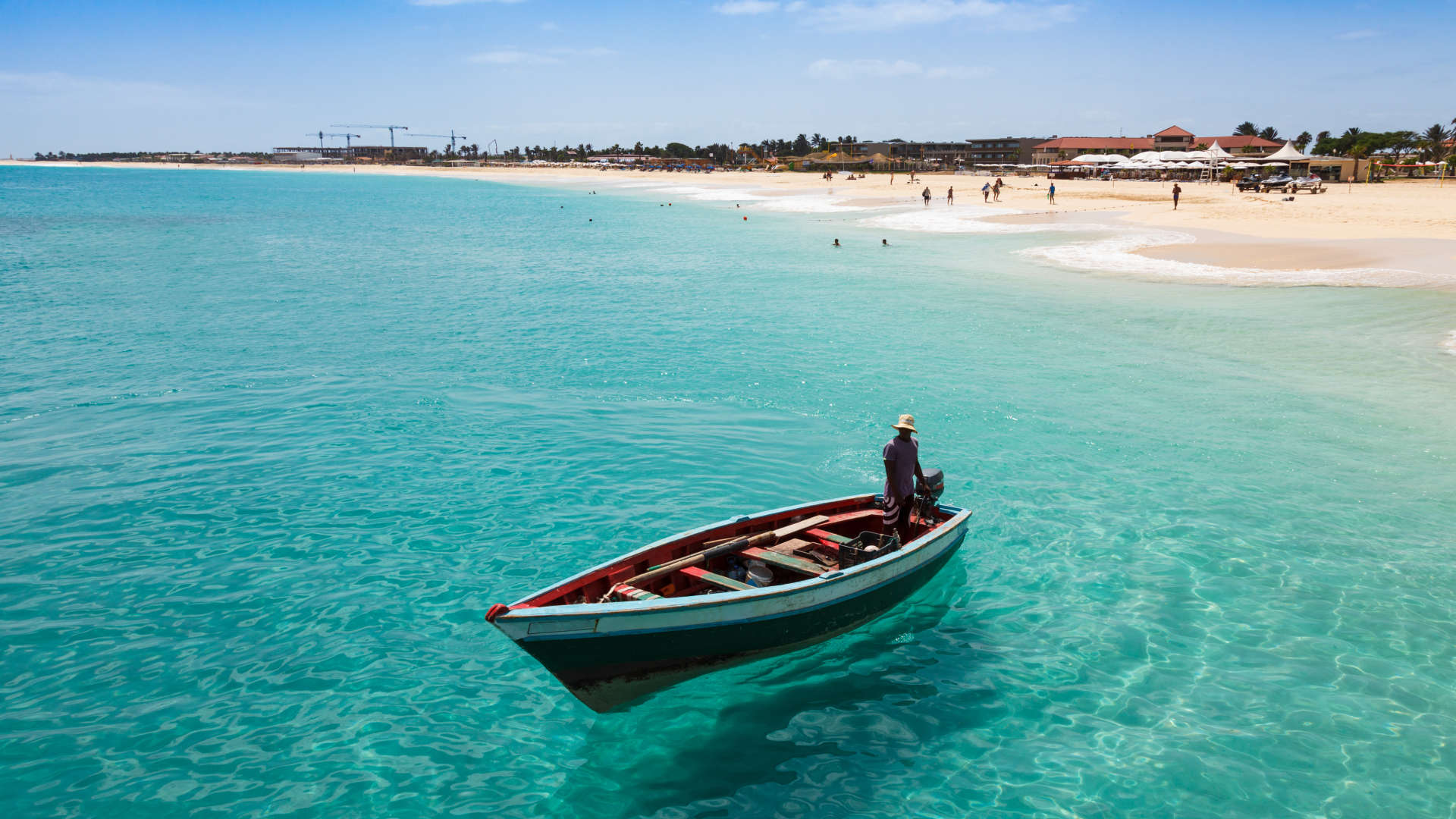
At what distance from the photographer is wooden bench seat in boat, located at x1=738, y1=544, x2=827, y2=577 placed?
31.7 ft

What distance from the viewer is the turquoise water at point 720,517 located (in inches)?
321

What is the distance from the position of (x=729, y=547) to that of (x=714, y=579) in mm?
865

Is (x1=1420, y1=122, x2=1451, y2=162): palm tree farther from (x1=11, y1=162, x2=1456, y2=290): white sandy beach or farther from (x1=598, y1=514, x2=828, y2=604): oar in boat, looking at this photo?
(x1=598, y1=514, x2=828, y2=604): oar in boat

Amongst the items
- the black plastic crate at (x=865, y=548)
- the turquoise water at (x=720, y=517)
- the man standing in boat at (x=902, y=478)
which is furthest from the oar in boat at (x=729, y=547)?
the turquoise water at (x=720, y=517)

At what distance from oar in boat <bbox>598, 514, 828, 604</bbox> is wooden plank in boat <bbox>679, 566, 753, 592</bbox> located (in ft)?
0.34

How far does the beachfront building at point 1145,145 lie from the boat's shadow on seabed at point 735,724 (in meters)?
140

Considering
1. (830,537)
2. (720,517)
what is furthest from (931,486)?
(720,517)

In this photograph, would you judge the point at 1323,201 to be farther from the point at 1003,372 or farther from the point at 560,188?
the point at 560,188

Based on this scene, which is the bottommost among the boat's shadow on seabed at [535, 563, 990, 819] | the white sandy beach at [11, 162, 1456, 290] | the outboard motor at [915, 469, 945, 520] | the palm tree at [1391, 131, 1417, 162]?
the boat's shadow on seabed at [535, 563, 990, 819]

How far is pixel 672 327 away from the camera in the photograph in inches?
1101

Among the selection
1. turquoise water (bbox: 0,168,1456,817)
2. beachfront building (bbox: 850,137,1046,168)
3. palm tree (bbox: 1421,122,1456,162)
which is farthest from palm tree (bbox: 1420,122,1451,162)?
turquoise water (bbox: 0,168,1456,817)

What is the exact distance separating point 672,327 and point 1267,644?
67.3 feet

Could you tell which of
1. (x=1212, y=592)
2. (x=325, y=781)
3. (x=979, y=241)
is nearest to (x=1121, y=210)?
(x=979, y=241)

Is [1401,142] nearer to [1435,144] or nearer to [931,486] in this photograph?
[1435,144]
